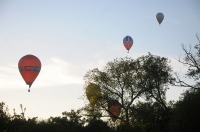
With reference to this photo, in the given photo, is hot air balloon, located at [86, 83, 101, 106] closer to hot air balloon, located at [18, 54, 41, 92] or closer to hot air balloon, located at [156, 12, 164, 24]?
hot air balloon, located at [156, 12, 164, 24]

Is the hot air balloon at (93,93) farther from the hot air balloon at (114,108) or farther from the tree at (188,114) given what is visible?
the tree at (188,114)

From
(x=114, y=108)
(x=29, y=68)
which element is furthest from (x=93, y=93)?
(x=29, y=68)

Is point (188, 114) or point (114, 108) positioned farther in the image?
point (114, 108)

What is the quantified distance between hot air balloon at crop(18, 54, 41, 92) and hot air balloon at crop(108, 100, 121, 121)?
22369 mm

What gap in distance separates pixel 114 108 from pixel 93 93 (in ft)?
15.0

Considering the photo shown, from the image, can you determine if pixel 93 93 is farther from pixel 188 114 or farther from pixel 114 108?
pixel 188 114

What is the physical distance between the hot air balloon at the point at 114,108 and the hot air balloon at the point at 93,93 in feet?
7.95

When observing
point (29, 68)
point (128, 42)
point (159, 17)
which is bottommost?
point (29, 68)

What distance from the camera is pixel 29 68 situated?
144 ft

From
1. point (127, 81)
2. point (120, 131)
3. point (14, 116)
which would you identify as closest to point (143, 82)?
point (127, 81)

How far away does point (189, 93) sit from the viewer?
4222 centimetres

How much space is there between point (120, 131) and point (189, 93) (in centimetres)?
985

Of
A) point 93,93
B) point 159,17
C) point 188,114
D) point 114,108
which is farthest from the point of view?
point 93,93

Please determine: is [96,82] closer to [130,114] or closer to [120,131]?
[130,114]
